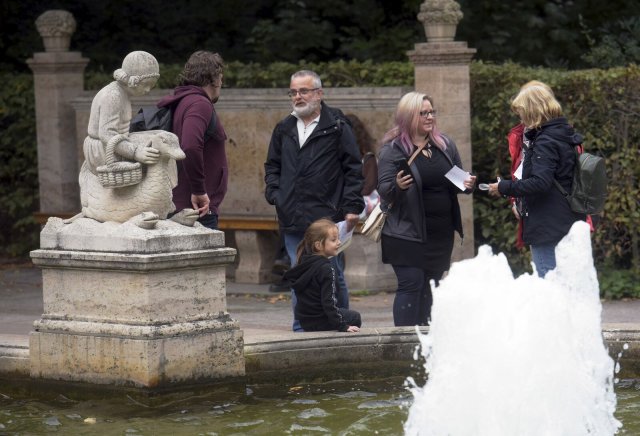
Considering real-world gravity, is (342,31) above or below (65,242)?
above

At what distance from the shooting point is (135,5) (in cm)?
1641

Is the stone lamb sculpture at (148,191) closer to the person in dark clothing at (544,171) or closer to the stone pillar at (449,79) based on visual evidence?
the person in dark clothing at (544,171)

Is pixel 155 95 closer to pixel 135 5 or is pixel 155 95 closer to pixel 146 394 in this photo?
pixel 135 5

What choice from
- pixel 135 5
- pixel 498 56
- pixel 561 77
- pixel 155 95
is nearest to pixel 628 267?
pixel 561 77

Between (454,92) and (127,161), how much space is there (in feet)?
16.2

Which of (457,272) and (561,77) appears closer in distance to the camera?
(457,272)

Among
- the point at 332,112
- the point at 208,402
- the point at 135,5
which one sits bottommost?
the point at 208,402

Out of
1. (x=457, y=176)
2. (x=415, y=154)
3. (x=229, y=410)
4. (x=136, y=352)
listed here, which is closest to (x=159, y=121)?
(x=415, y=154)

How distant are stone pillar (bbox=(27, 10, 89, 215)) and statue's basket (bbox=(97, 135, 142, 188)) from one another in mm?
6879

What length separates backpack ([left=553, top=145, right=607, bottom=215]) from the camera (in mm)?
8281

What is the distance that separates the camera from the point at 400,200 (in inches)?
333

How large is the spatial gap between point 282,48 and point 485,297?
8.90m

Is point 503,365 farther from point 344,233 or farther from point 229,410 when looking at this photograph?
point 344,233

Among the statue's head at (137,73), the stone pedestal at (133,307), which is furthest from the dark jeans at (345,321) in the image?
the statue's head at (137,73)
